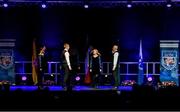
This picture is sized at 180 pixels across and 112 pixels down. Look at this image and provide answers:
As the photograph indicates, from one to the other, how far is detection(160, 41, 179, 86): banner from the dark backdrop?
1357 mm

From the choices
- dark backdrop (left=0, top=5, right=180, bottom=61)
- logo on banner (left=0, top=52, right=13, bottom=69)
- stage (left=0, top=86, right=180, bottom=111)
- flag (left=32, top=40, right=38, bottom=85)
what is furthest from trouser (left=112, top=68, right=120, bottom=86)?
logo on banner (left=0, top=52, right=13, bottom=69)

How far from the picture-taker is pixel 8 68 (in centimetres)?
1819

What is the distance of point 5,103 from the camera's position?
41.3ft

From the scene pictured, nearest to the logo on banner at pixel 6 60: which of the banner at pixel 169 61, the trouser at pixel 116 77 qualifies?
the trouser at pixel 116 77

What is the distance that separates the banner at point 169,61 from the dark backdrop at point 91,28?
1.36 metres

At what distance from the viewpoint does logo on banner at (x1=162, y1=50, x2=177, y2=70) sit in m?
18.1

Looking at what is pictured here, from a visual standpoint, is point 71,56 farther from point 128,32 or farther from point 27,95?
point 27,95

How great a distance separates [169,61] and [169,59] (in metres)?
0.08

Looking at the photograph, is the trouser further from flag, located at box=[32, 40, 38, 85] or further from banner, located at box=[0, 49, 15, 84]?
banner, located at box=[0, 49, 15, 84]

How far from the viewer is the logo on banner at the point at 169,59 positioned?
18.1m

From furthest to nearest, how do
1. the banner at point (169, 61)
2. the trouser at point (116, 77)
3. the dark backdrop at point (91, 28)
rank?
the dark backdrop at point (91, 28) → the banner at point (169, 61) → the trouser at point (116, 77)

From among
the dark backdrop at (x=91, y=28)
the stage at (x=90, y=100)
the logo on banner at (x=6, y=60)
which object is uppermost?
the dark backdrop at (x=91, y=28)

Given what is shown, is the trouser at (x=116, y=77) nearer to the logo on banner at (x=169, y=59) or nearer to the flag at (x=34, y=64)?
the logo on banner at (x=169, y=59)

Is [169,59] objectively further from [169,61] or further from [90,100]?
[90,100]
